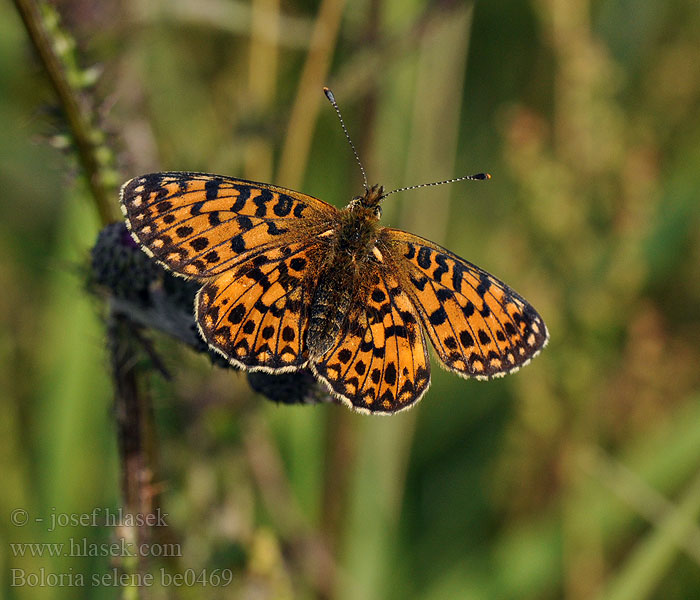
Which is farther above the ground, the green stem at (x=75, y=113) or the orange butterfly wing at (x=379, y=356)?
the green stem at (x=75, y=113)

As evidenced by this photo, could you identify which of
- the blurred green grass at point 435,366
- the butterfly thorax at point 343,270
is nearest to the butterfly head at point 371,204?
the butterfly thorax at point 343,270

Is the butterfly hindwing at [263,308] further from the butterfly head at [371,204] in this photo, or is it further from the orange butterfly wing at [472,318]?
the orange butterfly wing at [472,318]

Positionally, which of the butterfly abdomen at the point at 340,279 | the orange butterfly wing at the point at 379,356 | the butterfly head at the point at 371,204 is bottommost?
the orange butterfly wing at the point at 379,356

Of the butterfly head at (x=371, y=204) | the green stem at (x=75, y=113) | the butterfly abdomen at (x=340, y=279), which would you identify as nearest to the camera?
the green stem at (x=75, y=113)

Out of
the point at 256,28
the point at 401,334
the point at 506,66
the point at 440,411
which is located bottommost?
the point at 440,411

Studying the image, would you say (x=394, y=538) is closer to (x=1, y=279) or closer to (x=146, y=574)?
(x=146, y=574)

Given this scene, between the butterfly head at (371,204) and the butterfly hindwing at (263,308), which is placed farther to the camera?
the butterfly head at (371,204)

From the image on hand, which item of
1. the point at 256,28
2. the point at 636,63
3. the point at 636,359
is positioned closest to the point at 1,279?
the point at 256,28

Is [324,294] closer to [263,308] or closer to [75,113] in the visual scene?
[263,308]
